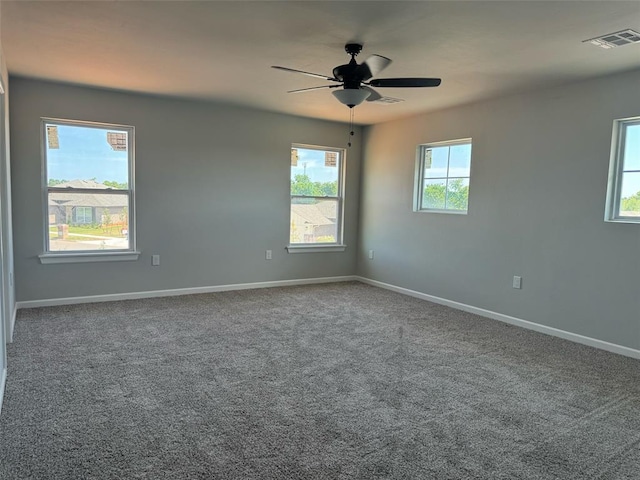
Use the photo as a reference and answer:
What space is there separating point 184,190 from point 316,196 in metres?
1.94

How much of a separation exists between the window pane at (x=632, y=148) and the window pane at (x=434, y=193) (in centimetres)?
199

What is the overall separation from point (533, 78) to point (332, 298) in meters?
3.24

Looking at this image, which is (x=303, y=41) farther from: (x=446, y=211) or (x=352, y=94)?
(x=446, y=211)

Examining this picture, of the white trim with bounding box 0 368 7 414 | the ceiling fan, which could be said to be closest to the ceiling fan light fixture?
the ceiling fan

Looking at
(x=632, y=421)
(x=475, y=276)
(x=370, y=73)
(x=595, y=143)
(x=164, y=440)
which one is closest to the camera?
(x=164, y=440)

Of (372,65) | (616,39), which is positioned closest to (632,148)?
(616,39)

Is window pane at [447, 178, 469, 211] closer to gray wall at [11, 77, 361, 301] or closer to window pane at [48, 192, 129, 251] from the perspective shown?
gray wall at [11, 77, 361, 301]

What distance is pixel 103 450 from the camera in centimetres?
206

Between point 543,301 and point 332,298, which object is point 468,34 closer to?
point 543,301

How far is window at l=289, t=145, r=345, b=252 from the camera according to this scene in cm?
613

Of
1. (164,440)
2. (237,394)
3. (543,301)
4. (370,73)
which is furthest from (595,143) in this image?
(164,440)

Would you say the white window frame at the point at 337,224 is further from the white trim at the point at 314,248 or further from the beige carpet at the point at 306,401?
the beige carpet at the point at 306,401

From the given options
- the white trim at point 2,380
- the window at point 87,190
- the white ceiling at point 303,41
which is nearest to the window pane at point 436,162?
the white ceiling at point 303,41

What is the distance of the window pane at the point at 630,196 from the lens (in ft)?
11.8
